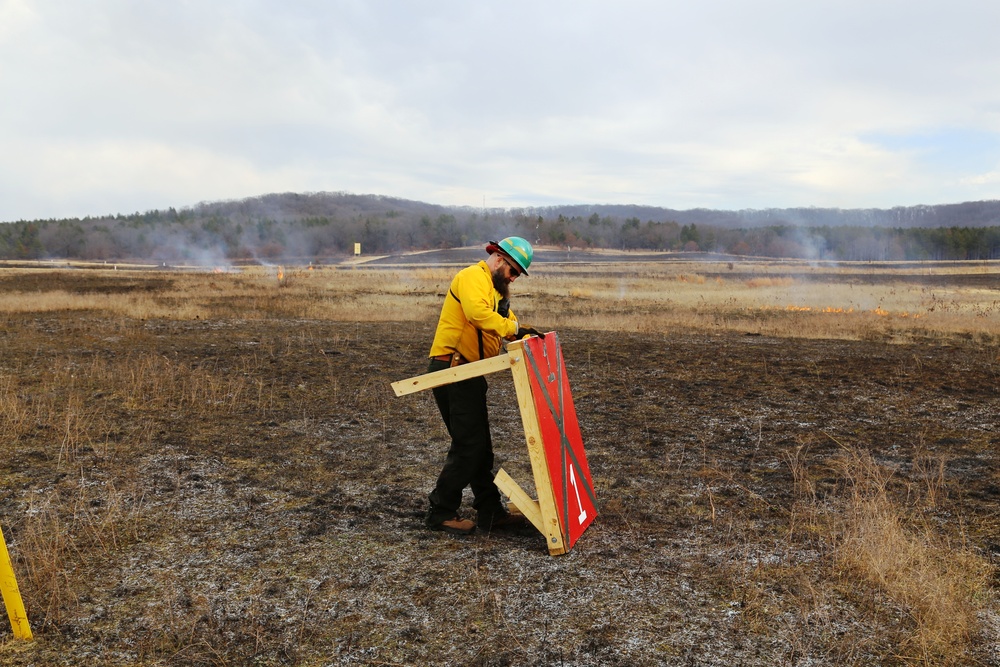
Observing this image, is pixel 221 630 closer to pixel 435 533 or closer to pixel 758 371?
pixel 435 533

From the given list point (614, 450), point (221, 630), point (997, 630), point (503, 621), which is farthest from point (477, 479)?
point (997, 630)

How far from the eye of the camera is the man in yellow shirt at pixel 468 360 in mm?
5195

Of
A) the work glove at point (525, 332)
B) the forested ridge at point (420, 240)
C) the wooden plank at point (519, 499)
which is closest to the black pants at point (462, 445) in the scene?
the wooden plank at point (519, 499)

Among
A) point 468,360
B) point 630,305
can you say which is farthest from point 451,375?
point 630,305

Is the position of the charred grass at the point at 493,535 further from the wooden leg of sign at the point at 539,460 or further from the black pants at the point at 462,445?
the black pants at the point at 462,445

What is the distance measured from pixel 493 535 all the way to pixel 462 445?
2.47 feet

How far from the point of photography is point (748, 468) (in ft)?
23.3

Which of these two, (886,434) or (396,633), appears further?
(886,434)

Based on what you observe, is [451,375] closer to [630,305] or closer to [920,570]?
[920,570]

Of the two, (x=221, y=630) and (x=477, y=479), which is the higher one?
(x=477, y=479)

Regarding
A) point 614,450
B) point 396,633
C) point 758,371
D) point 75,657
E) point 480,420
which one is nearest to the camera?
point 75,657

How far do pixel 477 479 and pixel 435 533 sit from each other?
1.67 ft

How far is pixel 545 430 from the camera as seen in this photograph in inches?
192

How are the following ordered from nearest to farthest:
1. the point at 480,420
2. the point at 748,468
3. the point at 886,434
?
the point at 480,420, the point at 748,468, the point at 886,434
